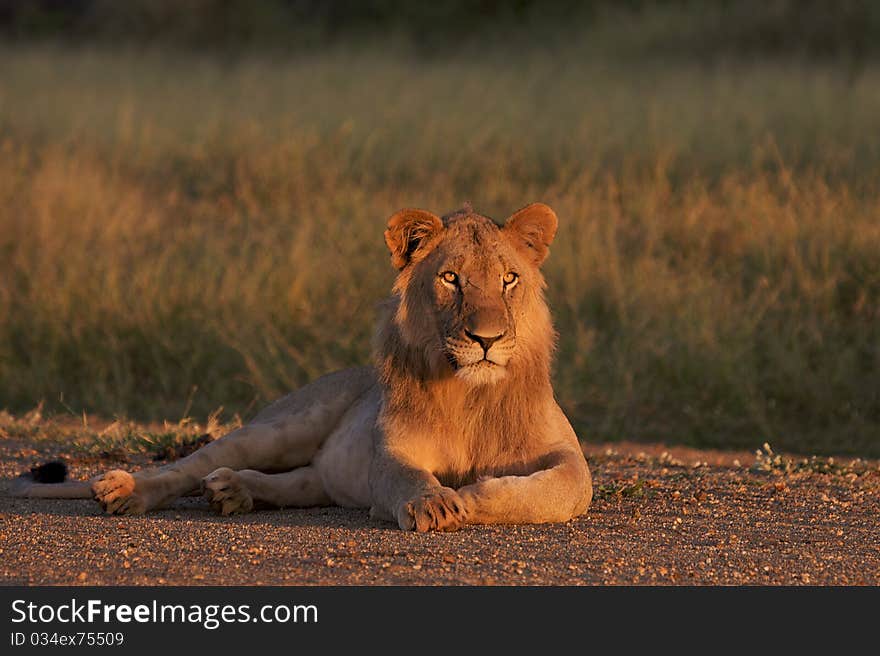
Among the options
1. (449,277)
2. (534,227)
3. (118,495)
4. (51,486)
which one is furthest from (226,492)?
(534,227)

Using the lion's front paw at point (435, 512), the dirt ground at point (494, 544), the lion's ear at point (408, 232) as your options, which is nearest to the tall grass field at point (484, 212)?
the dirt ground at point (494, 544)

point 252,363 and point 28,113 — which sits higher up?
point 28,113

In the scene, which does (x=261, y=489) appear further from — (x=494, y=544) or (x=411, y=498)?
(x=494, y=544)

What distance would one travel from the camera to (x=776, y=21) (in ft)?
66.1

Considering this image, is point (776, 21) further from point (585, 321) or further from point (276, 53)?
point (585, 321)

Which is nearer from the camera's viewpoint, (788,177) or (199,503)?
(199,503)

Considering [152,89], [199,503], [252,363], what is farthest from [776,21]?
[199,503]

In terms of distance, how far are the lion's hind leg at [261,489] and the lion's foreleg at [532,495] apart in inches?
39.6

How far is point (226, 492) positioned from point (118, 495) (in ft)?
1.20

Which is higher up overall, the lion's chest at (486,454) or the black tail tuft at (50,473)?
the lion's chest at (486,454)

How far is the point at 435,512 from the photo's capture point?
437cm

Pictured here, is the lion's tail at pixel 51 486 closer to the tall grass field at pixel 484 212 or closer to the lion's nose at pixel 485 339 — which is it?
the lion's nose at pixel 485 339

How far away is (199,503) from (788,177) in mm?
6608

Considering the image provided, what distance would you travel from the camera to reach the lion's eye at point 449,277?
4.65 meters
